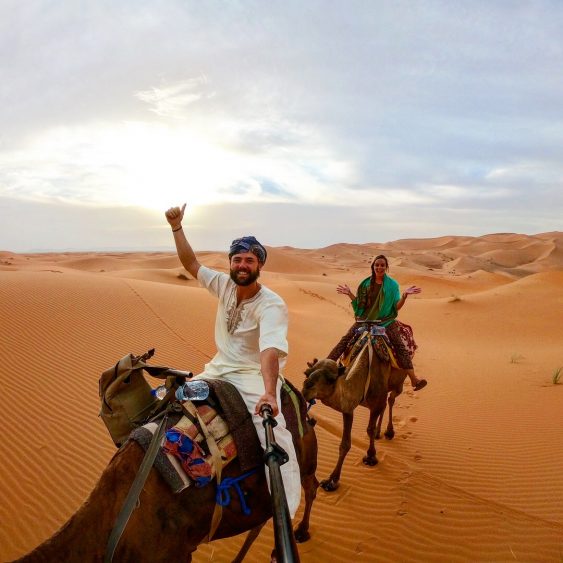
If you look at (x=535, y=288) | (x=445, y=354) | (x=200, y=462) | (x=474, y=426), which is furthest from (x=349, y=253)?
(x=200, y=462)

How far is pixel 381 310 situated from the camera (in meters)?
6.76

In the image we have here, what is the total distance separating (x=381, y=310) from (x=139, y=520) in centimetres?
509

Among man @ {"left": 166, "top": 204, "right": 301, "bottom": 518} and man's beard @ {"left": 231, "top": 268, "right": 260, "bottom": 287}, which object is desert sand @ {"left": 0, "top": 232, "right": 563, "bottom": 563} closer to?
man @ {"left": 166, "top": 204, "right": 301, "bottom": 518}

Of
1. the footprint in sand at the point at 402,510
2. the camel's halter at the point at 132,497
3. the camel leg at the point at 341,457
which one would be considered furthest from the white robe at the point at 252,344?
the footprint in sand at the point at 402,510

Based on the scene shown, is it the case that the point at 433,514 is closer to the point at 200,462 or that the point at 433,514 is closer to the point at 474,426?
the point at 474,426

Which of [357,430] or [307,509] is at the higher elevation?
[307,509]

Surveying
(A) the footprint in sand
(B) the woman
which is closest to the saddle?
(A) the footprint in sand

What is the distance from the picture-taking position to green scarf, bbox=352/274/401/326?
6.75 m

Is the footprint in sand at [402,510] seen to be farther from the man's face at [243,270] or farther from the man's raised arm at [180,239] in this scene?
the man's raised arm at [180,239]

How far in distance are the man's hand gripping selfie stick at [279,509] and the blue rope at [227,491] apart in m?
0.87

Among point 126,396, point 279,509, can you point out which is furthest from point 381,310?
point 279,509

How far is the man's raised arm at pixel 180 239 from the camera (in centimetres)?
365

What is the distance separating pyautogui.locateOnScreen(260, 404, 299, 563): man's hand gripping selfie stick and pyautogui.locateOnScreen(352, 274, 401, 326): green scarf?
189 inches

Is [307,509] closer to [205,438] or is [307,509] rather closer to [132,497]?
[205,438]
